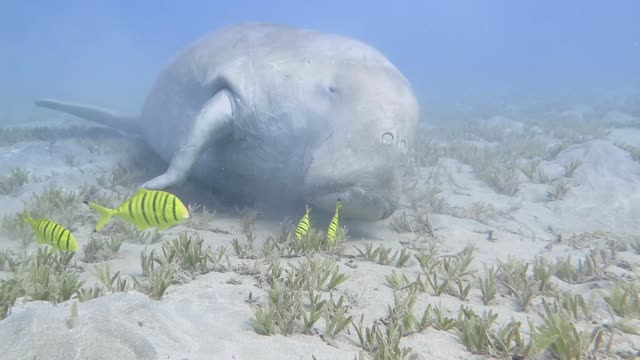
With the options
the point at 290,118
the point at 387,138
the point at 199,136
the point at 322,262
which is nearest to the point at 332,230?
the point at 322,262

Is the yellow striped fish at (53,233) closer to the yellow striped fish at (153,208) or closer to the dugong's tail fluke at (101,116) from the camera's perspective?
the yellow striped fish at (153,208)

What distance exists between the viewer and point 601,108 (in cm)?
2138

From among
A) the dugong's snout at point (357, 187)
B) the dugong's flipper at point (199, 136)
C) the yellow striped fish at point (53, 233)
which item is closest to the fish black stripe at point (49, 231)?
the yellow striped fish at point (53, 233)

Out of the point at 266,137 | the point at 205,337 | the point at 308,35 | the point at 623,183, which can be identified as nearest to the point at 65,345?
the point at 205,337

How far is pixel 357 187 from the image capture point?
13.7 feet

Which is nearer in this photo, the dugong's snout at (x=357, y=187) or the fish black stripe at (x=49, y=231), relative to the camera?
the fish black stripe at (x=49, y=231)

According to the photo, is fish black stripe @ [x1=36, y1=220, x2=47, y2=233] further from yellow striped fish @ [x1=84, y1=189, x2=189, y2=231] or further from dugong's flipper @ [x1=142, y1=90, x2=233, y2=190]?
dugong's flipper @ [x1=142, y1=90, x2=233, y2=190]

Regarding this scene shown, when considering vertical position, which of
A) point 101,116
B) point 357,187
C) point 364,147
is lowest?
point 101,116

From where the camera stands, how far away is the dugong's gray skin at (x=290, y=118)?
419 cm

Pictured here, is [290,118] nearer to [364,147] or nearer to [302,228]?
[364,147]

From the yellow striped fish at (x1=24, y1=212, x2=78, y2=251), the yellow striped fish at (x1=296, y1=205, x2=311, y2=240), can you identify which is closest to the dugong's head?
the yellow striped fish at (x1=296, y1=205, x2=311, y2=240)

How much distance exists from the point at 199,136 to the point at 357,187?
217 centimetres

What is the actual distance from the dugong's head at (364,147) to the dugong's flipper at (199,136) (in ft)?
4.61

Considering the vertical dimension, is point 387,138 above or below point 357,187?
above
